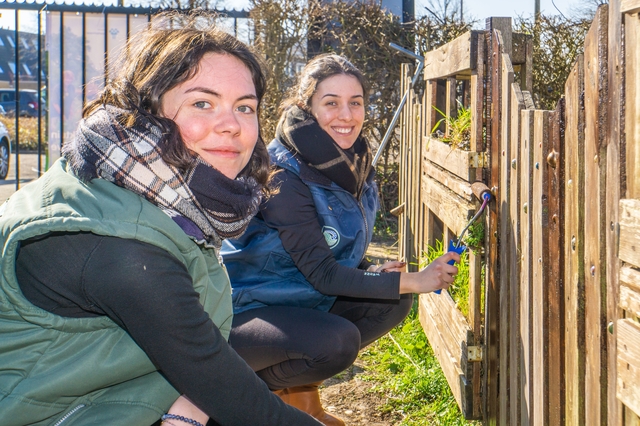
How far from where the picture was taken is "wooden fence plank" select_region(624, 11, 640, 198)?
1.54 m

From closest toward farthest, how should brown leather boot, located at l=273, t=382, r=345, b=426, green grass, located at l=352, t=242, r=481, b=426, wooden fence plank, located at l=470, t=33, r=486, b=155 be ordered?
wooden fence plank, located at l=470, t=33, r=486, b=155 < brown leather boot, located at l=273, t=382, r=345, b=426 < green grass, located at l=352, t=242, r=481, b=426

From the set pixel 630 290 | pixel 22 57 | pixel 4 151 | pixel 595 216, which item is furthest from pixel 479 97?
pixel 22 57

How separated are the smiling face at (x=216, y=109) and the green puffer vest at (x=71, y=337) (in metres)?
0.32

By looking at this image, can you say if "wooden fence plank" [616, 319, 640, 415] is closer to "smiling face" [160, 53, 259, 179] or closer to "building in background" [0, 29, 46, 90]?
"smiling face" [160, 53, 259, 179]

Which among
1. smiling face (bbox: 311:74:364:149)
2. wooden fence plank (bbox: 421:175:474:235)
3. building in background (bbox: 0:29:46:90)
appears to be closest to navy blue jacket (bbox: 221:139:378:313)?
smiling face (bbox: 311:74:364:149)

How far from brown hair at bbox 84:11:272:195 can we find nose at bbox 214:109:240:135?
128 millimetres

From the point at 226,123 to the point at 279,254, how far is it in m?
1.18

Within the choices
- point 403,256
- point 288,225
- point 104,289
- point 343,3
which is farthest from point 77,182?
point 343,3

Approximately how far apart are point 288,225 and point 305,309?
356mm

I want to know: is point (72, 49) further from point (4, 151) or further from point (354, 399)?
point (4, 151)

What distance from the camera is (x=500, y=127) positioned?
8.98ft

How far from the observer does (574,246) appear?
6.47ft

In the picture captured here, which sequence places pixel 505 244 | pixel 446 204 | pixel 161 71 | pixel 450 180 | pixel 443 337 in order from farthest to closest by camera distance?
pixel 443 337 < pixel 446 204 < pixel 450 180 < pixel 505 244 < pixel 161 71

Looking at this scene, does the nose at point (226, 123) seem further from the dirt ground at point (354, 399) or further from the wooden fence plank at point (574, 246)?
the dirt ground at point (354, 399)
